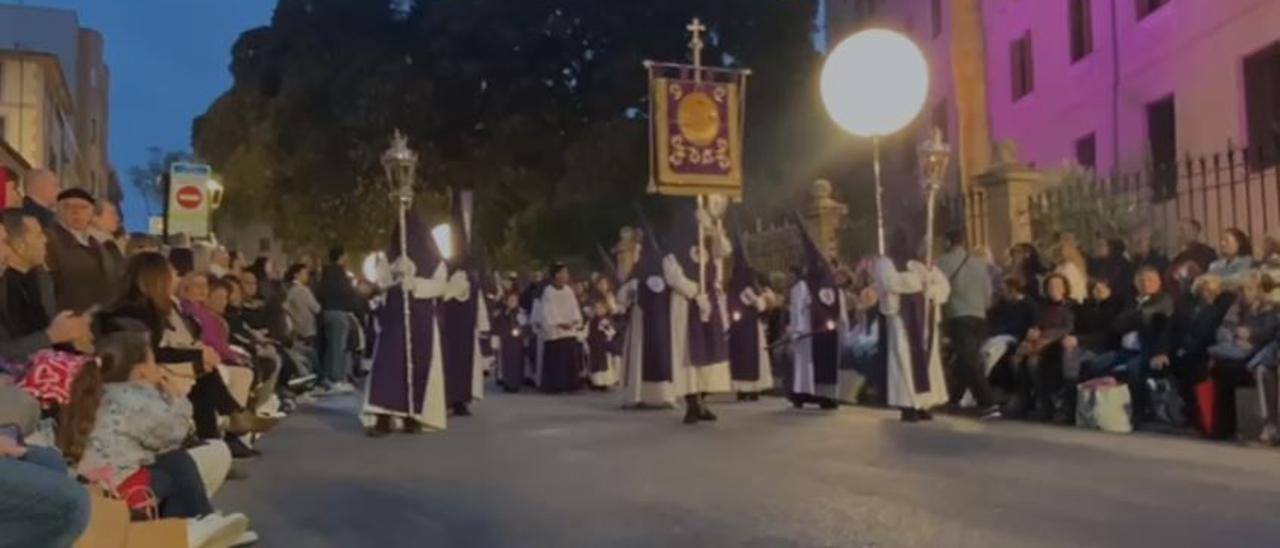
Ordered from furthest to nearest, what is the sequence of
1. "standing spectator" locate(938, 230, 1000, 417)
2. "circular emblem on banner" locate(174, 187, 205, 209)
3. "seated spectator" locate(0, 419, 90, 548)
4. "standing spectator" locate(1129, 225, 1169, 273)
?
"circular emblem on banner" locate(174, 187, 205, 209), "standing spectator" locate(938, 230, 1000, 417), "standing spectator" locate(1129, 225, 1169, 273), "seated spectator" locate(0, 419, 90, 548)

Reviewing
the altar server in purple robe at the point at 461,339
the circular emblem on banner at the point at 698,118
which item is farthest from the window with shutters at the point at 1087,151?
the altar server in purple robe at the point at 461,339

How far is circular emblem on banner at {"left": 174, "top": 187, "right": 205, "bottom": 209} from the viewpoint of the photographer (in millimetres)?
18672

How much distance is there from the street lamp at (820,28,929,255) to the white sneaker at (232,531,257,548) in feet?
29.9

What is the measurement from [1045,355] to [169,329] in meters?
8.41

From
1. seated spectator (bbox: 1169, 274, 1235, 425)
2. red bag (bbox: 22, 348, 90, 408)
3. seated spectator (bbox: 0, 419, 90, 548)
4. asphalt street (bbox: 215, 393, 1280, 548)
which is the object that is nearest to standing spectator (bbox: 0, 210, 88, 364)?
red bag (bbox: 22, 348, 90, 408)

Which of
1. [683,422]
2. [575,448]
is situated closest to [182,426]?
[575,448]

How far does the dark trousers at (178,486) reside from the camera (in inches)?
268

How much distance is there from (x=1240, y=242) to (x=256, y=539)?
9473 mm

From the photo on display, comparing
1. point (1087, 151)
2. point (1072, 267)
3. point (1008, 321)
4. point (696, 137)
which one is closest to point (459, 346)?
point (696, 137)

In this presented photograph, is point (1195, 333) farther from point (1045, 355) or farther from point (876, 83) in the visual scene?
point (876, 83)

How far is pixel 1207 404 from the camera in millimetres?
11930

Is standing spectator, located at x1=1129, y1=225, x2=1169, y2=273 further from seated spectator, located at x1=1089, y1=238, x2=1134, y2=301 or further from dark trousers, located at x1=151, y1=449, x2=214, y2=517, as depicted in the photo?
dark trousers, located at x1=151, y1=449, x2=214, y2=517

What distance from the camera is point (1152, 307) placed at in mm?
12961

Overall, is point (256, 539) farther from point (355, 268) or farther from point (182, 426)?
point (355, 268)
